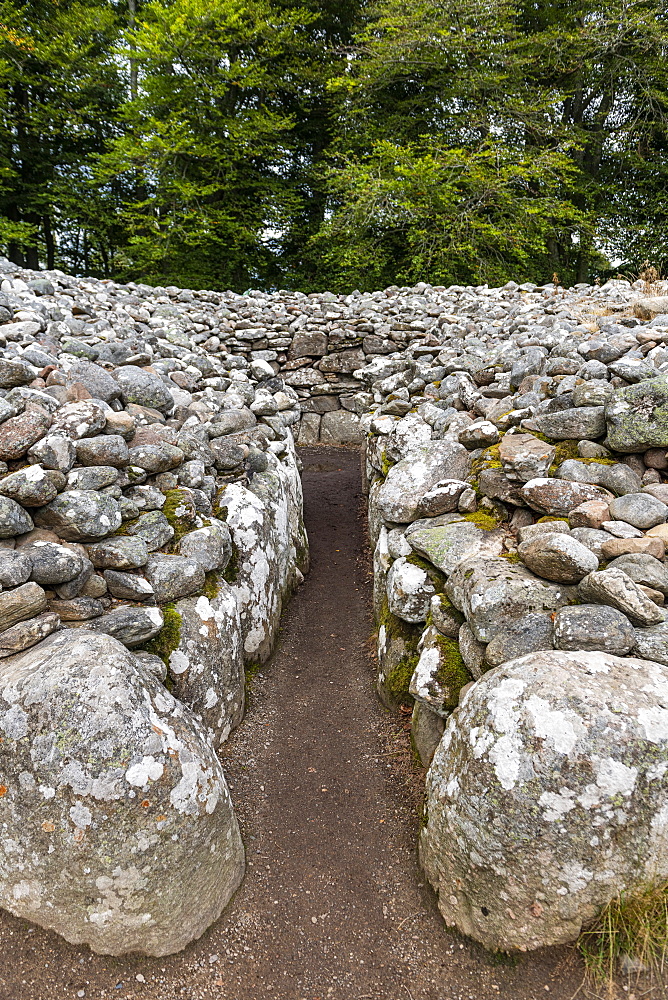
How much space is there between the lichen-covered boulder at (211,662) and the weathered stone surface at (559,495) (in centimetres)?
235

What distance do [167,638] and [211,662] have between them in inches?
15.4

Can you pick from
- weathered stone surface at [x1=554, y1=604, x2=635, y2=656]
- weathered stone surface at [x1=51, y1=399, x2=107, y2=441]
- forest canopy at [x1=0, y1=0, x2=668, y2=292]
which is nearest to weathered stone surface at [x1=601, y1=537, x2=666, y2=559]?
weathered stone surface at [x1=554, y1=604, x2=635, y2=656]

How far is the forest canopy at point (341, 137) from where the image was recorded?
14898mm

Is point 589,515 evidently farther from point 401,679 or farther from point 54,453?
point 54,453

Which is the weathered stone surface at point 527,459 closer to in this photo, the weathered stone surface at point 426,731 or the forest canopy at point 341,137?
the weathered stone surface at point 426,731

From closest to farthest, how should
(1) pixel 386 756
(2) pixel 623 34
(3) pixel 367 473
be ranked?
(1) pixel 386 756, (3) pixel 367 473, (2) pixel 623 34

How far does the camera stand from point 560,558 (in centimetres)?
323

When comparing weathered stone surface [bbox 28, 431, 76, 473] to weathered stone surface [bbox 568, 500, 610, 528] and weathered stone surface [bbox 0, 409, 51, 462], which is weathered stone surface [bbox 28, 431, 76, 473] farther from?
weathered stone surface [bbox 568, 500, 610, 528]

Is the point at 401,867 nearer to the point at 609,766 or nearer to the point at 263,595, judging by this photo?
the point at 609,766

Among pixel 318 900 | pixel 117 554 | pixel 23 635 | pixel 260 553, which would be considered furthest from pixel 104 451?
pixel 318 900

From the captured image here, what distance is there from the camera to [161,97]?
53.0 feet

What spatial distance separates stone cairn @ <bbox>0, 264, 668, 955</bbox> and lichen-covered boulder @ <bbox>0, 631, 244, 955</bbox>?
1 cm

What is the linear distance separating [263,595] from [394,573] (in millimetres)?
1261

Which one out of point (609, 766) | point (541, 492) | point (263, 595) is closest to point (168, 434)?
point (263, 595)
